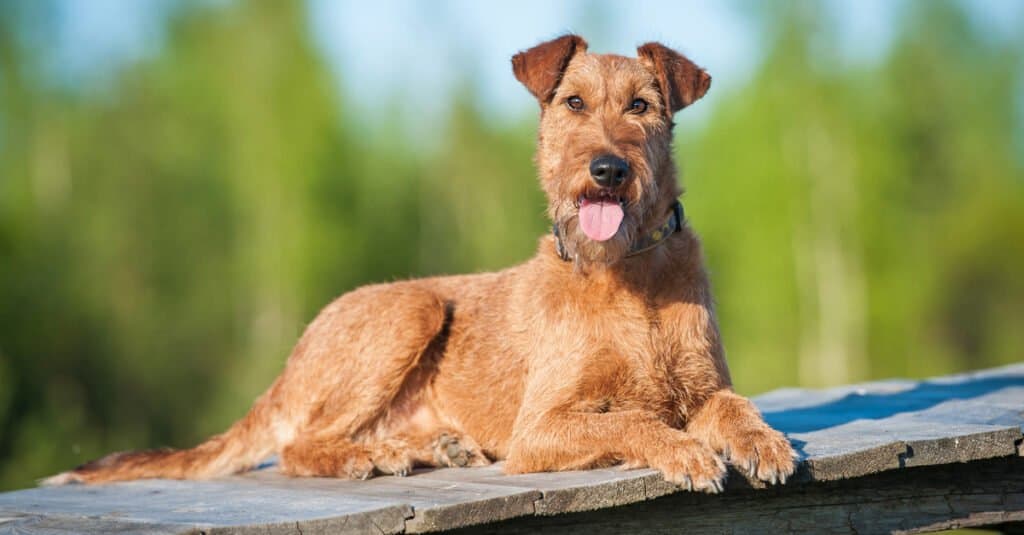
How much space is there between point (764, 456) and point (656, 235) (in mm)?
1194

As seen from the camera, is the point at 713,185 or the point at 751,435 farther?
the point at 713,185

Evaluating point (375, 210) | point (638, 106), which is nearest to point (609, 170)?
point (638, 106)

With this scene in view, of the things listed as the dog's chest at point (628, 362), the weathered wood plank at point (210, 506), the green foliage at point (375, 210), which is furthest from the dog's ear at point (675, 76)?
the green foliage at point (375, 210)

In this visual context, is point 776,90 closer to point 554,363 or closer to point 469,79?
point 469,79

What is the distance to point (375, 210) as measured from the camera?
2245cm

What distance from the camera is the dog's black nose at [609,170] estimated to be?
4562 mm

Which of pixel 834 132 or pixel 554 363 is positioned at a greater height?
pixel 834 132

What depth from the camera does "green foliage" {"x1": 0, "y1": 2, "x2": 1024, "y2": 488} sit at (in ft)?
63.4

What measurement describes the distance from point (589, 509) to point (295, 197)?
1628 cm

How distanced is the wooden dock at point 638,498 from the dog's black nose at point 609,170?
3.69 feet

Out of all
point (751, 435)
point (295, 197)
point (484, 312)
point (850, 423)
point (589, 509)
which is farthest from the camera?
point (295, 197)

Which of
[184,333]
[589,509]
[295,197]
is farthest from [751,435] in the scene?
[184,333]

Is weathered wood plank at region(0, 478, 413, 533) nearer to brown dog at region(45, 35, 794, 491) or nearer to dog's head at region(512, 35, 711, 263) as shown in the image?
brown dog at region(45, 35, 794, 491)

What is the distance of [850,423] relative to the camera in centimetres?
538
